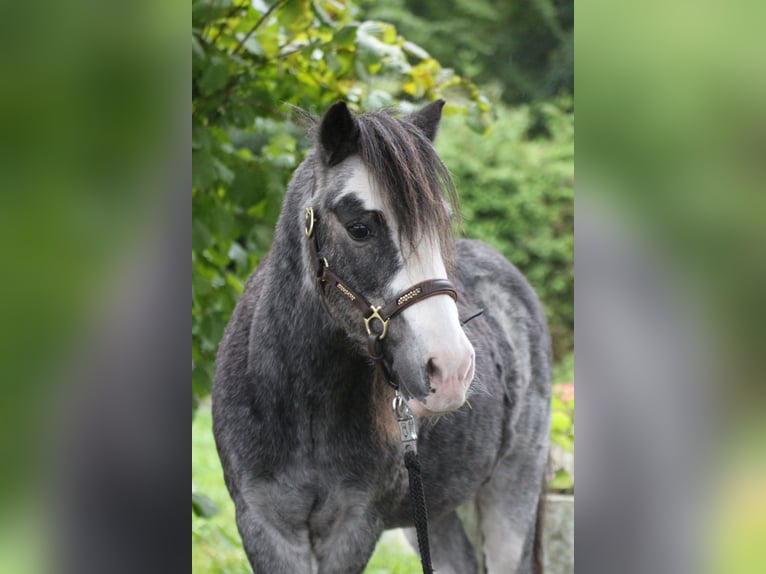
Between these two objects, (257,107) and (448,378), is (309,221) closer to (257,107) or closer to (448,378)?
(448,378)

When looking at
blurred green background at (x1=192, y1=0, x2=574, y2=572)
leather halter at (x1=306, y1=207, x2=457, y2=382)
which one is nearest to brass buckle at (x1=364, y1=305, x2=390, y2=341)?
leather halter at (x1=306, y1=207, x2=457, y2=382)

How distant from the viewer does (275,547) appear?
2.55 metres

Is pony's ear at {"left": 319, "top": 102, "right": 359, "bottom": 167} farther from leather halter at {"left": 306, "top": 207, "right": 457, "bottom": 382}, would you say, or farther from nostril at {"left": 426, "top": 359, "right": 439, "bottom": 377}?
nostril at {"left": 426, "top": 359, "right": 439, "bottom": 377}

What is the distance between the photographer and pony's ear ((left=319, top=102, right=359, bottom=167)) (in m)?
2.34

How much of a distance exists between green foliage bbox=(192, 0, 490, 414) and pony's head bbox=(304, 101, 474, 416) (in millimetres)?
1246

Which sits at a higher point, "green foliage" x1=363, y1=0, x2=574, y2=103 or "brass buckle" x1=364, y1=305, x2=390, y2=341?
"brass buckle" x1=364, y1=305, x2=390, y2=341

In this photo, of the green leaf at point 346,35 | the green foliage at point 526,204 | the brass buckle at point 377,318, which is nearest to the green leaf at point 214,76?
the green leaf at point 346,35

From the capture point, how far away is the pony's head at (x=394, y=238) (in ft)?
6.93

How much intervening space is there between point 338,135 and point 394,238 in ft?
1.22
